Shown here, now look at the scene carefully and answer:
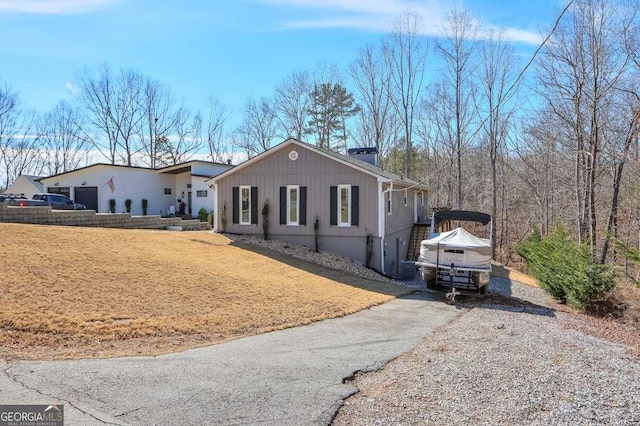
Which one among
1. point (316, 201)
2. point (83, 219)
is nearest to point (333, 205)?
point (316, 201)

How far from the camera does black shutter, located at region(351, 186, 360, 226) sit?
16.7 metres

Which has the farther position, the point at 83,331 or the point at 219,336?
the point at 219,336

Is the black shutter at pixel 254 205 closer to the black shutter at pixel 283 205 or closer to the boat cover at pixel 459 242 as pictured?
the black shutter at pixel 283 205

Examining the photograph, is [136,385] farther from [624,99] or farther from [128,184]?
[128,184]

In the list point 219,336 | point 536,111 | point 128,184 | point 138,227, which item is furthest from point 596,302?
point 128,184

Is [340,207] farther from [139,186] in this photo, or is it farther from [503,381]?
[139,186]

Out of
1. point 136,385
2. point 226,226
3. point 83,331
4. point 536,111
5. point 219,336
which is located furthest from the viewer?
point 536,111

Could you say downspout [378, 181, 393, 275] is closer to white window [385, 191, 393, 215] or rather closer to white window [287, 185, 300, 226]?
white window [385, 191, 393, 215]

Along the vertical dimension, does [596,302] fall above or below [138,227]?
below

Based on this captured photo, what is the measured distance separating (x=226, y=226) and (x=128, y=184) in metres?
13.1

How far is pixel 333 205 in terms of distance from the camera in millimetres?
16984

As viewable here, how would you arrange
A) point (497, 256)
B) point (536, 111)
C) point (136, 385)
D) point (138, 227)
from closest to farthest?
point (136, 385) → point (138, 227) → point (536, 111) → point (497, 256)

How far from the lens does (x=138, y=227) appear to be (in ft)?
65.5

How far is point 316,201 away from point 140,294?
32.0 feet
